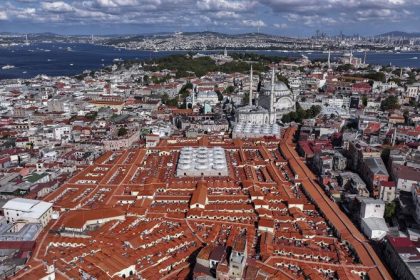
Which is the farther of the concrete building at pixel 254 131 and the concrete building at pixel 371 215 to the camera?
the concrete building at pixel 254 131

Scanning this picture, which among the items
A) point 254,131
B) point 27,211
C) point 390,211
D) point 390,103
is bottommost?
point 390,211

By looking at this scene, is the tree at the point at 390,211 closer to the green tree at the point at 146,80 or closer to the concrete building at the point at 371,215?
the concrete building at the point at 371,215

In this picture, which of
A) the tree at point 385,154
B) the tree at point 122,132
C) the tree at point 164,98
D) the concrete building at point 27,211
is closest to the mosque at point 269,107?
the tree at point 122,132

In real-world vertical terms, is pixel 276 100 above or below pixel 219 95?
above

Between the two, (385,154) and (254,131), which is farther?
(254,131)

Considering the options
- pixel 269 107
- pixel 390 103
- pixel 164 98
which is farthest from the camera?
pixel 164 98

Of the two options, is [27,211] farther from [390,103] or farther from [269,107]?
[390,103]

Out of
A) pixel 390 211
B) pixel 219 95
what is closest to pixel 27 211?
pixel 390 211

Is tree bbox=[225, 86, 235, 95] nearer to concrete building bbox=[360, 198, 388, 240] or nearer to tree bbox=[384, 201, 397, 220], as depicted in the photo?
tree bbox=[384, 201, 397, 220]

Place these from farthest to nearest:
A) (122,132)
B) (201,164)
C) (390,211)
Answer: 1. (122,132)
2. (201,164)
3. (390,211)
